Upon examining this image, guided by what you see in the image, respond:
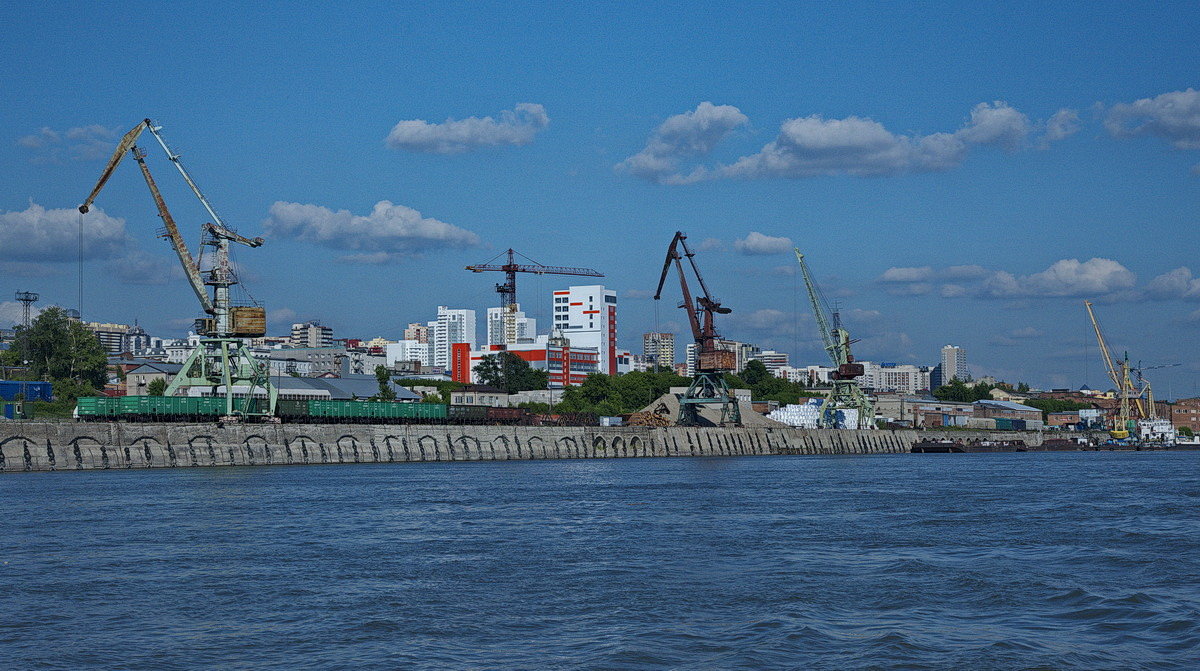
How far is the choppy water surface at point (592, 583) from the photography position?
19.8 m

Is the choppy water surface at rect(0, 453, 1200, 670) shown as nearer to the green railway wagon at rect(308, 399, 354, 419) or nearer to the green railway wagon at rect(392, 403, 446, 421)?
the green railway wagon at rect(308, 399, 354, 419)

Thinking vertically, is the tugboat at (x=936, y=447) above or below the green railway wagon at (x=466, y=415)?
below

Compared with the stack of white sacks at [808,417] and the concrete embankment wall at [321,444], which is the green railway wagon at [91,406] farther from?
the stack of white sacks at [808,417]

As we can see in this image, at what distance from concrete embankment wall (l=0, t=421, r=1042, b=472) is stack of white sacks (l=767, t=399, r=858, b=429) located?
1265 inches

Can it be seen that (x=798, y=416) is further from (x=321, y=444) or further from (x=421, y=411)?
(x=321, y=444)

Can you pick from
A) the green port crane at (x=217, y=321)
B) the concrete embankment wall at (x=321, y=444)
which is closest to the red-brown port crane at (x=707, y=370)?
the concrete embankment wall at (x=321, y=444)

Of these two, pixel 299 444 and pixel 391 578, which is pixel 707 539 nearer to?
pixel 391 578

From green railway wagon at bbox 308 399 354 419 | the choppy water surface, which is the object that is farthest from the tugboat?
the choppy water surface

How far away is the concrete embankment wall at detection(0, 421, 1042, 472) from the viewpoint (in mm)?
75438

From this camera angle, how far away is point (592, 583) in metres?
27.2

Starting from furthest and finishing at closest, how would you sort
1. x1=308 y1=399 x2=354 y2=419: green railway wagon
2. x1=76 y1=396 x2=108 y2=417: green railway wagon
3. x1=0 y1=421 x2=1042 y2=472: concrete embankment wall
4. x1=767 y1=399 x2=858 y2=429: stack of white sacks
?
x1=767 y1=399 x2=858 y2=429: stack of white sacks → x1=308 y1=399 x2=354 y2=419: green railway wagon → x1=76 y1=396 x2=108 y2=417: green railway wagon → x1=0 y1=421 x2=1042 y2=472: concrete embankment wall

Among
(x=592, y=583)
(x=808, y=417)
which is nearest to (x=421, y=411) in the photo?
(x=592, y=583)

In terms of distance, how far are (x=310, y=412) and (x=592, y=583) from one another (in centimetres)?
8011

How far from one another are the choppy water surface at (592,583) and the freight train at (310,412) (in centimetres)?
3799
